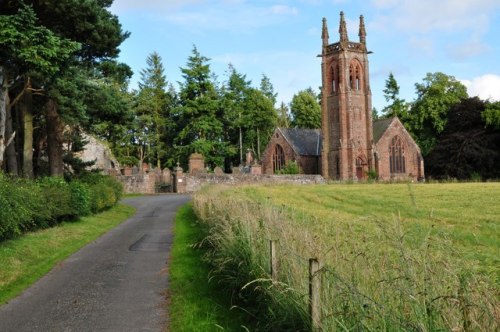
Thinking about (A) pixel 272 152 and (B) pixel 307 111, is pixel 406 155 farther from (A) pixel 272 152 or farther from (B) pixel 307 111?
(B) pixel 307 111

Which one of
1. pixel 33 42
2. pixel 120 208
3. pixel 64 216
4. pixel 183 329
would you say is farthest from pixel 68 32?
pixel 183 329

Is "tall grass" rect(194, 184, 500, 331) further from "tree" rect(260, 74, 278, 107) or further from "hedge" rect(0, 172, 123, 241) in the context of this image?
"tree" rect(260, 74, 278, 107)

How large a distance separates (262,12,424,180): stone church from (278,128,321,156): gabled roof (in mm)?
193

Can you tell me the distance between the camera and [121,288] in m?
10.5

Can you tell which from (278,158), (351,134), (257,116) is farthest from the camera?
(257,116)

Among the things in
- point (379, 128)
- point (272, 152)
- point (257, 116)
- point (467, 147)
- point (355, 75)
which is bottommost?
point (467, 147)

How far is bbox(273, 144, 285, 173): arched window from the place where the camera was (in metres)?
72.3

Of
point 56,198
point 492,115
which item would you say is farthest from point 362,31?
point 56,198

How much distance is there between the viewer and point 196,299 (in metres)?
9.19

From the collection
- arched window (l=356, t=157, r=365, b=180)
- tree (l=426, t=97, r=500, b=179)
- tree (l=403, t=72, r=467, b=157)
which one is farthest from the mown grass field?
tree (l=403, t=72, r=467, b=157)

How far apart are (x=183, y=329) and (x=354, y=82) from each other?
6274 cm

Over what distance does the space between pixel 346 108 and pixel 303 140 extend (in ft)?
32.8

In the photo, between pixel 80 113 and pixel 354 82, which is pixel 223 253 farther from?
pixel 354 82

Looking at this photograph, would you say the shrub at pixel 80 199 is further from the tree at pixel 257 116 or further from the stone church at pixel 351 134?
the tree at pixel 257 116
